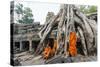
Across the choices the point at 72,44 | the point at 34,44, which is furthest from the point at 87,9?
the point at 34,44

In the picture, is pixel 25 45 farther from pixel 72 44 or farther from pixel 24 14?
pixel 72 44

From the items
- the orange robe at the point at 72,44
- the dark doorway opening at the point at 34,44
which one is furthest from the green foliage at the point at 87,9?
the dark doorway opening at the point at 34,44

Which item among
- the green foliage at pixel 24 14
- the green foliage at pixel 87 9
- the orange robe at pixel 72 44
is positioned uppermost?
the green foliage at pixel 87 9

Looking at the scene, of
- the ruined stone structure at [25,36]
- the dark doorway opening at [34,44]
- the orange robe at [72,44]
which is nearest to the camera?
the ruined stone structure at [25,36]

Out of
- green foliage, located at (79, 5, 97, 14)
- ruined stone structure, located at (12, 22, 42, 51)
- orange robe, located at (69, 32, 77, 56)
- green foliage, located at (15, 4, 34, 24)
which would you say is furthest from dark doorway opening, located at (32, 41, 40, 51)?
green foliage, located at (79, 5, 97, 14)

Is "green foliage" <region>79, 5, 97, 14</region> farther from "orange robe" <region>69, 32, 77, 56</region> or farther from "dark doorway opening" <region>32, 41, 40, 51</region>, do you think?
"dark doorway opening" <region>32, 41, 40, 51</region>

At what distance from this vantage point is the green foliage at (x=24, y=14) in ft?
6.77

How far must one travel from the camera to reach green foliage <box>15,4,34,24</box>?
206cm

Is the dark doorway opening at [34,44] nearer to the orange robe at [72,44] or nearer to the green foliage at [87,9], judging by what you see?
the orange robe at [72,44]

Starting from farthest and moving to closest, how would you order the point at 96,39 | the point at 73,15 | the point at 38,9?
the point at 96,39
the point at 73,15
the point at 38,9

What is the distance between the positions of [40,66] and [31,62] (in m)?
0.12

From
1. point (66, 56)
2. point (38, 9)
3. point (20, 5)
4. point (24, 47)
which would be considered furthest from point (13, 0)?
point (66, 56)
